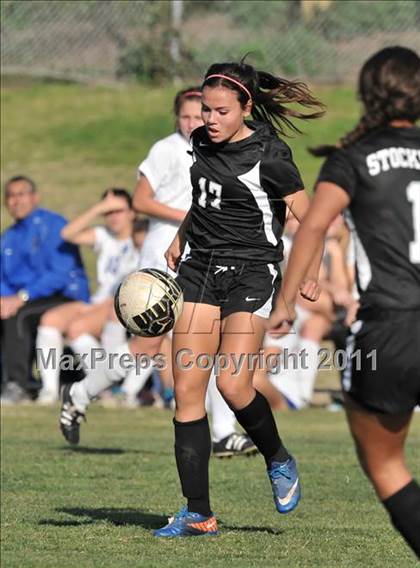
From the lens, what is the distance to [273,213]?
645 cm

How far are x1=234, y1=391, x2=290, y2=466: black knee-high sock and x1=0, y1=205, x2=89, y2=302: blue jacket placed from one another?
286 inches

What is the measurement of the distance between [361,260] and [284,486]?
2.02 m

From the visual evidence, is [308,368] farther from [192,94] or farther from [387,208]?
[387,208]

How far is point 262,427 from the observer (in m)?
6.33

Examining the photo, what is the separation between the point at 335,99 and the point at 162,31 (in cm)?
339

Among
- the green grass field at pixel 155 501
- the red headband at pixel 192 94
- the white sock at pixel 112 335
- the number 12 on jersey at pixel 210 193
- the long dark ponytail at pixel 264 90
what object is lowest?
the green grass field at pixel 155 501

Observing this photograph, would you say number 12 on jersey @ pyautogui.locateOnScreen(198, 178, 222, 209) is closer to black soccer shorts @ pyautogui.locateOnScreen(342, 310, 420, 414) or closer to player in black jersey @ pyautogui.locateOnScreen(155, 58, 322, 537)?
player in black jersey @ pyautogui.locateOnScreen(155, 58, 322, 537)

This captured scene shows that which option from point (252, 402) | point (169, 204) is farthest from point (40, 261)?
point (252, 402)

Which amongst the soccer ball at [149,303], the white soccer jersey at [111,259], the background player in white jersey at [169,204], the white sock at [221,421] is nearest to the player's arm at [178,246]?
the soccer ball at [149,303]

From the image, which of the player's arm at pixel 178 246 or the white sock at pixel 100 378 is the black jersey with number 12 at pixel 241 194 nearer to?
the player's arm at pixel 178 246

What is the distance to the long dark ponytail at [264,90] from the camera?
6320 mm

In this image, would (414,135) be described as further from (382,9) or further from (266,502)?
(382,9)

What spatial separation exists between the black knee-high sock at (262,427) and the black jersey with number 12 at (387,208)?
1.89m

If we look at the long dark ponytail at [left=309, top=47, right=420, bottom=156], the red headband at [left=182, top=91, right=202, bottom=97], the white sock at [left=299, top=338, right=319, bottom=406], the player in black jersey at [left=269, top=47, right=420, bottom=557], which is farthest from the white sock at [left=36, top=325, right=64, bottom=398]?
the long dark ponytail at [left=309, top=47, right=420, bottom=156]
